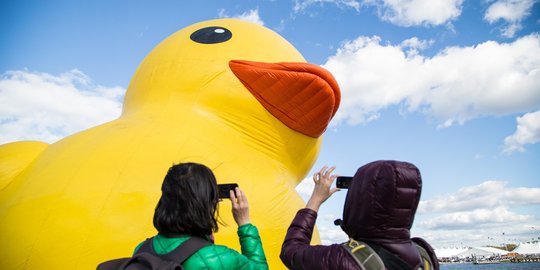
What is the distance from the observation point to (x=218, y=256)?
4.87 feet

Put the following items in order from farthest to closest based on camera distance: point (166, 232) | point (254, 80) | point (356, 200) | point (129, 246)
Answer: point (254, 80), point (129, 246), point (356, 200), point (166, 232)

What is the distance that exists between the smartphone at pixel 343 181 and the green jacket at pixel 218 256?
1.56 ft

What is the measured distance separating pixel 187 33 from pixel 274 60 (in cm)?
126

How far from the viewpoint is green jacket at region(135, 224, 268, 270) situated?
4.75 feet

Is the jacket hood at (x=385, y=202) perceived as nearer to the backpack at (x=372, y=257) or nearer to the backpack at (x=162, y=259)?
the backpack at (x=372, y=257)

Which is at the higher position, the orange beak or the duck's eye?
the duck's eye

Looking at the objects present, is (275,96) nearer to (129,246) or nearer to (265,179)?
(265,179)

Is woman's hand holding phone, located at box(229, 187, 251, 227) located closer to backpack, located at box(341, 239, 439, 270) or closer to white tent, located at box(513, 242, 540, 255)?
backpack, located at box(341, 239, 439, 270)

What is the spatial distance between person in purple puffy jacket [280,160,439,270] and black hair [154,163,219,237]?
391 mm

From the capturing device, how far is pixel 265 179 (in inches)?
173

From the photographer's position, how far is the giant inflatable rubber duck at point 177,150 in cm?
340

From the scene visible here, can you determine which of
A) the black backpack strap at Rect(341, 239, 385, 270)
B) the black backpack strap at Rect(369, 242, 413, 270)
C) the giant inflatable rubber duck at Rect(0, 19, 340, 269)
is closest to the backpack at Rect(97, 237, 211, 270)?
the black backpack strap at Rect(341, 239, 385, 270)

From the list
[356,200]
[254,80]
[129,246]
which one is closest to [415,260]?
[356,200]

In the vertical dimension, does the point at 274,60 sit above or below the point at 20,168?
above
